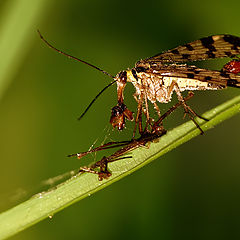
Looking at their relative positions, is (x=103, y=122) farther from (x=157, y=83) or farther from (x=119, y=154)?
(x=119, y=154)

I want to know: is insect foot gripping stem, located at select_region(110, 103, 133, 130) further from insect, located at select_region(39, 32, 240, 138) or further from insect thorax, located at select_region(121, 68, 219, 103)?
insect thorax, located at select_region(121, 68, 219, 103)

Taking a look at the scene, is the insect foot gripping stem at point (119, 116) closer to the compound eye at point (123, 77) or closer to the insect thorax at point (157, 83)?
the compound eye at point (123, 77)

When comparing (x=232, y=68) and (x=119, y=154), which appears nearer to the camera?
(x=119, y=154)

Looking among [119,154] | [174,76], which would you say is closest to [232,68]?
[174,76]

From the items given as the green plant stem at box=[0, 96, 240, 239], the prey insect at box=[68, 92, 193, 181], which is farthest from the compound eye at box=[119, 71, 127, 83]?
the green plant stem at box=[0, 96, 240, 239]

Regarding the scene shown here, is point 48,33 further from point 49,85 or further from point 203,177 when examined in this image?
point 203,177
